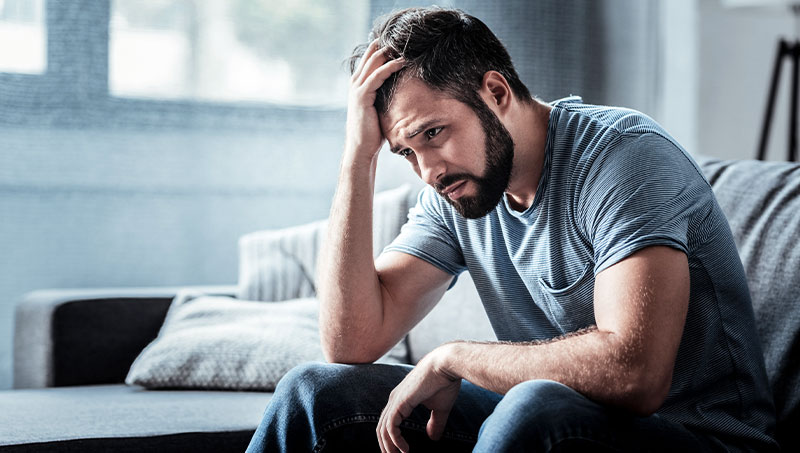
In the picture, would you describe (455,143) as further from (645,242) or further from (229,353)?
(229,353)

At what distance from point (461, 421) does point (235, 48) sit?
5.42 feet

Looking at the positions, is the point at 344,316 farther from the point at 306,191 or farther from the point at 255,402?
the point at 306,191

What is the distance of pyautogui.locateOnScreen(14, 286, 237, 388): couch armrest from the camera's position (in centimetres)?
193

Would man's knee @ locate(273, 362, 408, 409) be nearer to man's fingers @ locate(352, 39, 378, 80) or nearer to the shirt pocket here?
the shirt pocket

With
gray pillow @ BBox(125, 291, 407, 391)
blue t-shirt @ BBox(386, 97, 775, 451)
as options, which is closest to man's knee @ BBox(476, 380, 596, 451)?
blue t-shirt @ BBox(386, 97, 775, 451)

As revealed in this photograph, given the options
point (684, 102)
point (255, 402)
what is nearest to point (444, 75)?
point (255, 402)

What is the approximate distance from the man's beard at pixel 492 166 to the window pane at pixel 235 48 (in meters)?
1.44

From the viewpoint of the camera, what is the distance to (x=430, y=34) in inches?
49.5

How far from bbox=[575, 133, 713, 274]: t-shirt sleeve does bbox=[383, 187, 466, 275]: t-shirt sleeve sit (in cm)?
30

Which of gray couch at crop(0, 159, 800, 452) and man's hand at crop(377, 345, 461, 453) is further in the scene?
gray couch at crop(0, 159, 800, 452)

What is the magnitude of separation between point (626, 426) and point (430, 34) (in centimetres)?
63

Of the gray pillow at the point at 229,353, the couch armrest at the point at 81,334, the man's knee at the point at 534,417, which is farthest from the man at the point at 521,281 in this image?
the couch armrest at the point at 81,334

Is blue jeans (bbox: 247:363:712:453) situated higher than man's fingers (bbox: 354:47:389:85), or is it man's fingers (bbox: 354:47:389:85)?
man's fingers (bbox: 354:47:389:85)

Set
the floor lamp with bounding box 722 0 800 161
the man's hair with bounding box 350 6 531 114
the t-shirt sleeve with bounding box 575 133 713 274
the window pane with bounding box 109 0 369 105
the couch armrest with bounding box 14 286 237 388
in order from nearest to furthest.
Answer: the t-shirt sleeve with bounding box 575 133 713 274 → the man's hair with bounding box 350 6 531 114 → the couch armrest with bounding box 14 286 237 388 → the window pane with bounding box 109 0 369 105 → the floor lamp with bounding box 722 0 800 161
